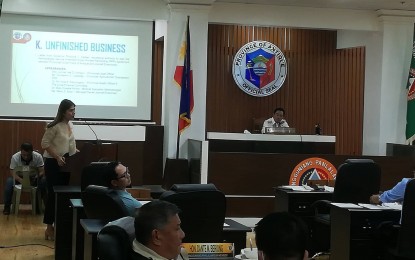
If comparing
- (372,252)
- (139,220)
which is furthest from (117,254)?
(372,252)

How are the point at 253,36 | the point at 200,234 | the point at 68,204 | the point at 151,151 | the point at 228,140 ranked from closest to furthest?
the point at 200,234 < the point at 68,204 < the point at 228,140 < the point at 151,151 < the point at 253,36

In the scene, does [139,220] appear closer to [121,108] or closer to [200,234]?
[200,234]

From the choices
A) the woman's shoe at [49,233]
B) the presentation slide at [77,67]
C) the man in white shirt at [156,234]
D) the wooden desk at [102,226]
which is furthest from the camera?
the presentation slide at [77,67]

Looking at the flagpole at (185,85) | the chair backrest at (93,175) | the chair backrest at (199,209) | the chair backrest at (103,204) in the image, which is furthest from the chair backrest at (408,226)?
the flagpole at (185,85)

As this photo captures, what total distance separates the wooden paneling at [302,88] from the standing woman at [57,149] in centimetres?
534

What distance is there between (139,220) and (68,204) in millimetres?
3778

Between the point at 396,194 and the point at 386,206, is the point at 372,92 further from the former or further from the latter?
the point at 386,206

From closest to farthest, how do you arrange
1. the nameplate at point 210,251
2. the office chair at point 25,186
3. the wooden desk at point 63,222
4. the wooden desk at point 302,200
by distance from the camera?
the nameplate at point 210,251
the wooden desk at point 63,222
the wooden desk at point 302,200
the office chair at point 25,186

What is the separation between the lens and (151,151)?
1096 centimetres

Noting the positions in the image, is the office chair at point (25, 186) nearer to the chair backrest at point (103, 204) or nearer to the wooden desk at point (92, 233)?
the chair backrest at point (103, 204)

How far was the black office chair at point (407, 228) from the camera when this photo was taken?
5.21 m

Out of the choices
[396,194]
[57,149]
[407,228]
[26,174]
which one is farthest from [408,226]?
[26,174]

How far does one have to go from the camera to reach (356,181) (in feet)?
22.1

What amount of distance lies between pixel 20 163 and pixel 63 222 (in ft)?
13.3
